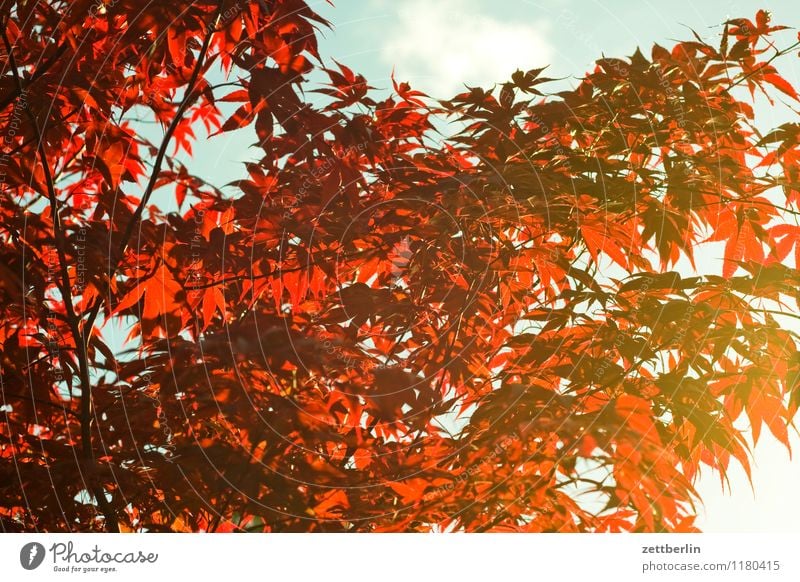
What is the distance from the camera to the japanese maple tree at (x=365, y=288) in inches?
31.8

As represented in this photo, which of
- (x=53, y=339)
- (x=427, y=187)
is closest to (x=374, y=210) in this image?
(x=427, y=187)

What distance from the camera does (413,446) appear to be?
84 cm

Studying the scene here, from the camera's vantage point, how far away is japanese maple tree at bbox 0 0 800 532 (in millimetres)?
809

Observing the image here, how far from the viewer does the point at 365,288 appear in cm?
95

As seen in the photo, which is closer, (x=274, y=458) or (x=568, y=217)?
(x=274, y=458)

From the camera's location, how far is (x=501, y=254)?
102 centimetres

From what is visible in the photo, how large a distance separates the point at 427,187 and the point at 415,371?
0.31 meters

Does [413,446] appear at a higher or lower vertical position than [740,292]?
lower

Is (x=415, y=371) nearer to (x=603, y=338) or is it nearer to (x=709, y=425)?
(x=603, y=338)

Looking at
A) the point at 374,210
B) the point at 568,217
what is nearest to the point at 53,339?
the point at 374,210

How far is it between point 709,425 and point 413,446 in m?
0.46
